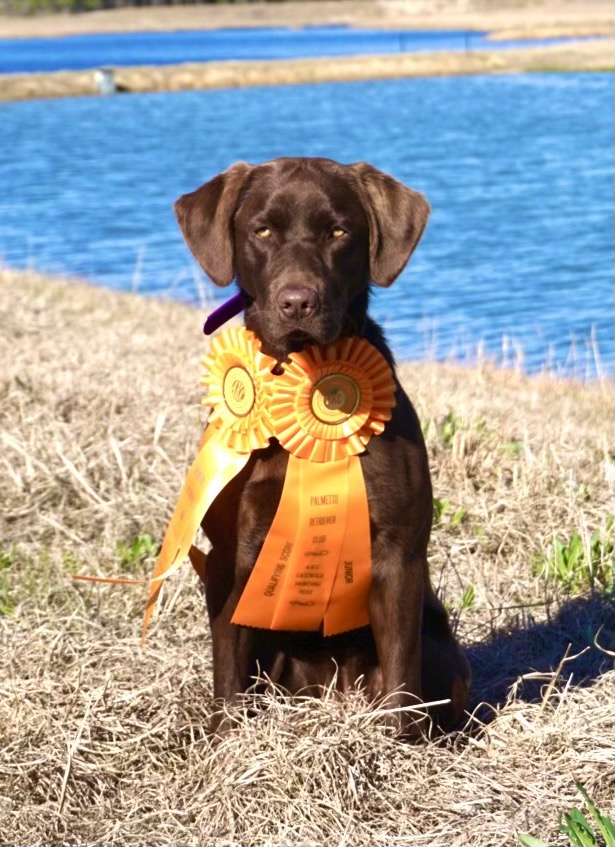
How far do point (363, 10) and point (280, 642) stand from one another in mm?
103886

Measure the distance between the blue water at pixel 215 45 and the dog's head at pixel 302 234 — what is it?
46147 mm

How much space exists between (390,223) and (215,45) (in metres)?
70.8

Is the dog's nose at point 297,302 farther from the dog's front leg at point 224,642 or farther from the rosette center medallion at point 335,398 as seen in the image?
the dog's front leg at point 224,642

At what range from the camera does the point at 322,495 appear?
3.43 metres

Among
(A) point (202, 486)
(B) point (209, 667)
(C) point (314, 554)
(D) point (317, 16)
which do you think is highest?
(A) point (202, 486)

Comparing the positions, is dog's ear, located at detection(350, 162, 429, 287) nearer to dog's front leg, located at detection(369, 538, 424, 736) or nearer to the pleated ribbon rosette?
the pleated ribbon rosette

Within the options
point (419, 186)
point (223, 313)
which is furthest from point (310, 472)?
point (419, 186)

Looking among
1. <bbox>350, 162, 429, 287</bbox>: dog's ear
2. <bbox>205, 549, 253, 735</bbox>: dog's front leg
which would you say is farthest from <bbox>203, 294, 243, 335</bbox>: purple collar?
<bbox>205, 549, 253, 735</bbox>: dog's front leg

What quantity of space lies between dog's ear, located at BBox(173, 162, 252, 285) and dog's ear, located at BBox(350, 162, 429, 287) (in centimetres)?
34

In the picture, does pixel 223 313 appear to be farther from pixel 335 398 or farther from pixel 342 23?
pixel 342 23

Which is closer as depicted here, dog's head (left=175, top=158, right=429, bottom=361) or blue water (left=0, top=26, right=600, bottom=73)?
dog's head (left=175, top=158, right=429, bottom=361)

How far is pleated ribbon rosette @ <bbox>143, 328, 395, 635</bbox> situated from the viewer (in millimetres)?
3457

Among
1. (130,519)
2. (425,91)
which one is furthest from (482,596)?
(425,91)

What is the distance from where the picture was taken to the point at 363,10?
102625 mm
